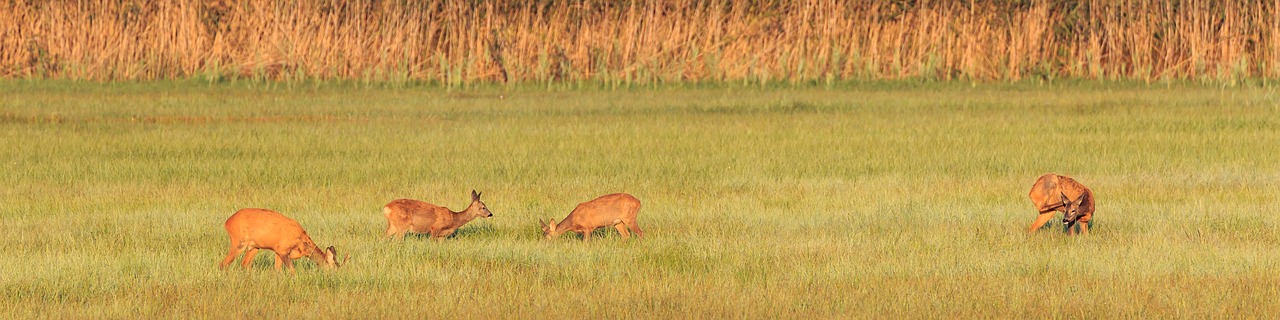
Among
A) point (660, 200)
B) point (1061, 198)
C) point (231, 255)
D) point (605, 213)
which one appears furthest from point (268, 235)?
point (660, 200)

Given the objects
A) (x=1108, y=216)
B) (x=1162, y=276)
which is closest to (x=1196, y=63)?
(x=1108, y=216)

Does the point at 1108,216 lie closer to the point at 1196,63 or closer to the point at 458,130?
the point at 458,130

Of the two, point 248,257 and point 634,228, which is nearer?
point 248,257

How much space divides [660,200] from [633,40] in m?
11.9

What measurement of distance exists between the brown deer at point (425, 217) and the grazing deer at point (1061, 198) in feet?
7.27

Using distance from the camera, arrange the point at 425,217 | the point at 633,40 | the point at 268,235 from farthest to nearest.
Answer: the point at 633,40
the point at 425,217
the point at 268,235

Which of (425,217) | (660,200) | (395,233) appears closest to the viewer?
(425,217)

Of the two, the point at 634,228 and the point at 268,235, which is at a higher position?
the point at 268,235

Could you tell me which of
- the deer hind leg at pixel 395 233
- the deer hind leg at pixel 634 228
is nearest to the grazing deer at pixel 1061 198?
the deer hind leg at pixel 634 228

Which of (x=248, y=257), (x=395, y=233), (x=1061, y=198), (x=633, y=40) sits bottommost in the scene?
(x=633, y=40)

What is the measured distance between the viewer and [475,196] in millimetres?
7172

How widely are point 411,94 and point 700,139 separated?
19.0 ft

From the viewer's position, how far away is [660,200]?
9.45 metres

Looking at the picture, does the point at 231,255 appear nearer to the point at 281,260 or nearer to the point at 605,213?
the point at 281,260
